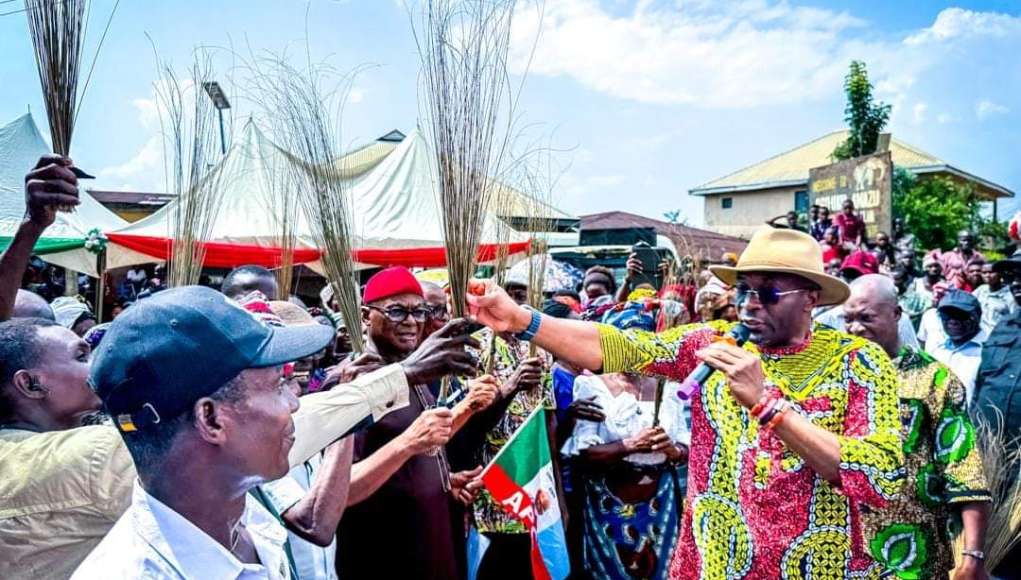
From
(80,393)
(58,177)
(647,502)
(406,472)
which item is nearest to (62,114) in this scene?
(58,177)

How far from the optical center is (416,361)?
2.30 meters

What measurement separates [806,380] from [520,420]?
1719 mm

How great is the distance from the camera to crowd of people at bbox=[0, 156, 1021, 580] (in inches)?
54.2

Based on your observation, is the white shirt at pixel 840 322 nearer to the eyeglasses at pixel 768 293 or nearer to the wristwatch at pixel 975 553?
the wristwatch at pixel 975 553

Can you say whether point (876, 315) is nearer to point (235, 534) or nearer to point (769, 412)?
point (769, 412)

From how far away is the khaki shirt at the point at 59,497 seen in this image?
161cm

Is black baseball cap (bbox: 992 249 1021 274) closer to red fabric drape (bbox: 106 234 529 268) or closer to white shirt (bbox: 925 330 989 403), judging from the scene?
white shirt (bbox: 925 330 989 403)

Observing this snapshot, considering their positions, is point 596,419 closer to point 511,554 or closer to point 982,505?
point 511,554

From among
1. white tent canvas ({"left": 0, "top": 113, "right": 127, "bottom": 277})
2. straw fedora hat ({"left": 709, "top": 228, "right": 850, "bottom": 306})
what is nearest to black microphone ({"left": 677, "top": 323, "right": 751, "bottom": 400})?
straw fedora hat ({"left": 709, "top": 228, "right": 850, "bottom": 306})

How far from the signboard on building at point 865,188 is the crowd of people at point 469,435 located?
7.45 meters

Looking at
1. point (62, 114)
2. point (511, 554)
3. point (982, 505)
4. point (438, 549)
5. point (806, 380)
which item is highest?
point (62, 114)

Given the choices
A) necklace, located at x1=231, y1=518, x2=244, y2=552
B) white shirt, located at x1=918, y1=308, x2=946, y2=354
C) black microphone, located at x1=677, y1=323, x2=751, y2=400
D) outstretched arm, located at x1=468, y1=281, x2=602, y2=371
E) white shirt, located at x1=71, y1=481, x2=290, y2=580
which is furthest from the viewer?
white shirt, located at x1=918, y1=308, x2=946, y2=354

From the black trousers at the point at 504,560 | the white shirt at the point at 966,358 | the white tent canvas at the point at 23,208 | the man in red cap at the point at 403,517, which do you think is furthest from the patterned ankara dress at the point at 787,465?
the white tent canvas at the point at 23,208

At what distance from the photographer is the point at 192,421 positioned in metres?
1.38
